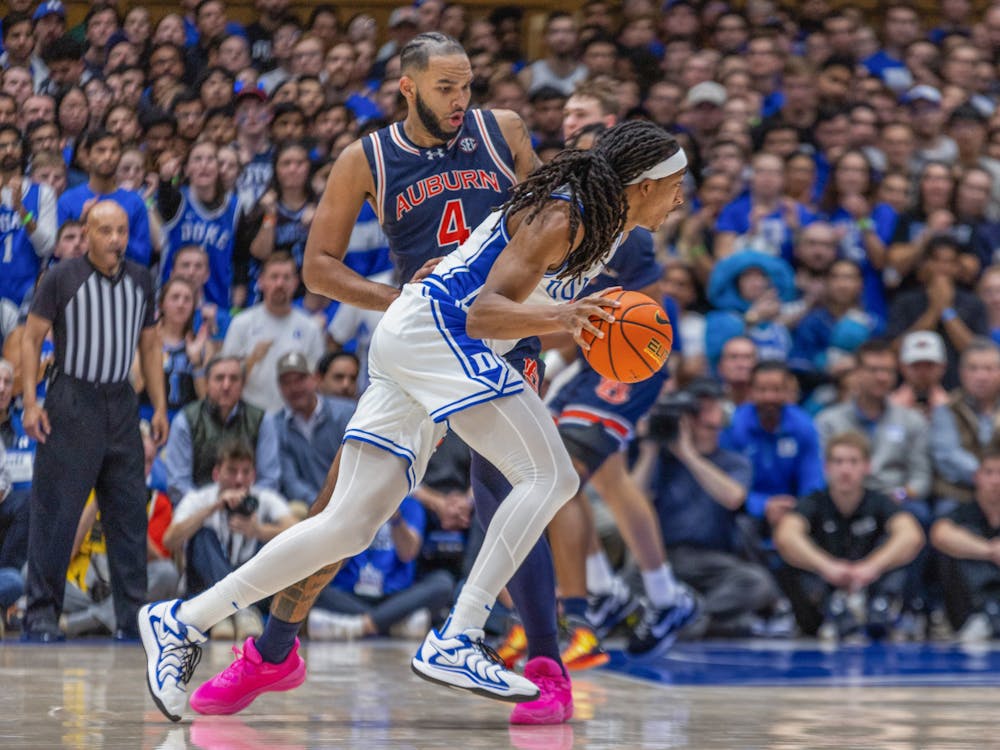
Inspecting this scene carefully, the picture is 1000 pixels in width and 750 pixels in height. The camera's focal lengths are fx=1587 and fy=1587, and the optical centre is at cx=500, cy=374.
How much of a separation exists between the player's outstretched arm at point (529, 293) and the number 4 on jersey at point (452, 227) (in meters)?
0.84

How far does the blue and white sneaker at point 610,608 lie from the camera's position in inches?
274

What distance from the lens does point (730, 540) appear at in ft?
26.1

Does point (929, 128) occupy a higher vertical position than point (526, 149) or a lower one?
lower

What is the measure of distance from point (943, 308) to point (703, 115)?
1983 mm

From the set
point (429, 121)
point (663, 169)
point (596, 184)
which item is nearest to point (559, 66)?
point (429, 121)

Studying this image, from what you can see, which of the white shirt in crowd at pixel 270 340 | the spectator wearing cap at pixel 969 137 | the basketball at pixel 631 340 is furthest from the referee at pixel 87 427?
the spectator wearing cap at pixel 969 137

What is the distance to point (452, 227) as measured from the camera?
4.88m

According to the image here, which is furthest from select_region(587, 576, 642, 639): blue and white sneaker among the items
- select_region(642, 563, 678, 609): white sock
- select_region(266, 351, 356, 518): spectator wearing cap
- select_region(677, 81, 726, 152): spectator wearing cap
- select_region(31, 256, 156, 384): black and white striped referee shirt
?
select_region(677, 81, 726, 152): spectator wearing cap

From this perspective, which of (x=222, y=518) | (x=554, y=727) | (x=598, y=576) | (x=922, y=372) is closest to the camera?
(x=554, y=727)

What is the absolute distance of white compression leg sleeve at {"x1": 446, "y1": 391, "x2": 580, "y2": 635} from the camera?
406 cm

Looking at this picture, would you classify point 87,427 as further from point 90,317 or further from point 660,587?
point 660,587

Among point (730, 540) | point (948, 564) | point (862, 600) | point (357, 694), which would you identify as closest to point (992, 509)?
point (948, 564)

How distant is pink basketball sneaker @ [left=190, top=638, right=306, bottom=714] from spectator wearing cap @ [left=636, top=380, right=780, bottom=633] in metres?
3.68

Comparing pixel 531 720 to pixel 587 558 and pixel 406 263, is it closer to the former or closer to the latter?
pixel 406 263
